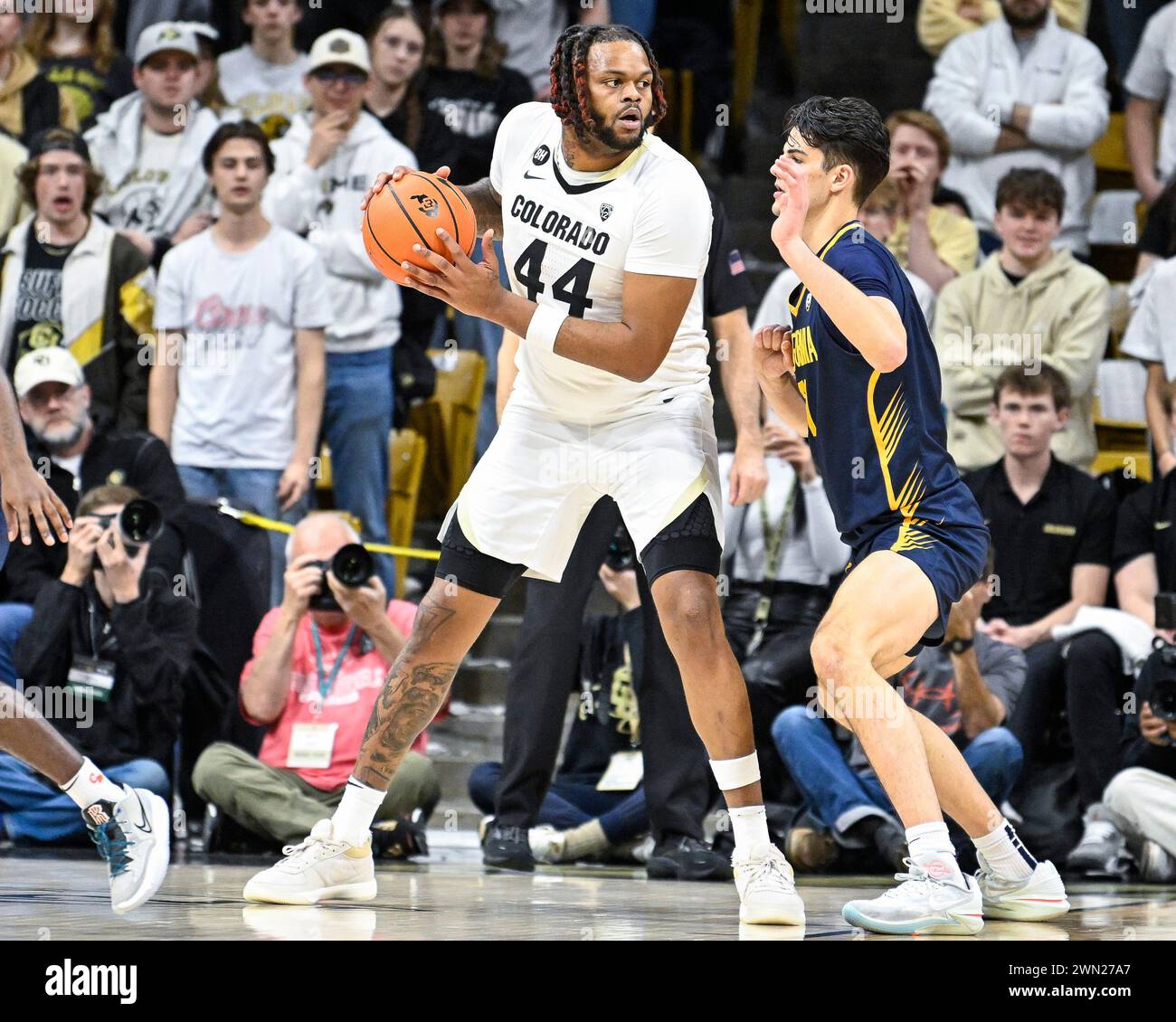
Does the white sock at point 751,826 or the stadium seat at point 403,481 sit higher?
the stadium seat at point 403,481

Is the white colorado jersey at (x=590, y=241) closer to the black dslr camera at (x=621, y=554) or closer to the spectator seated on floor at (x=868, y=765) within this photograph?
the black dslr camera at (x=621, y=554)

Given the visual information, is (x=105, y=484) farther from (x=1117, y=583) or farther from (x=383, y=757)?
(x=1117, y=583)

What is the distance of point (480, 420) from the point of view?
8.78 metres

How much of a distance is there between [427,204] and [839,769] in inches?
112

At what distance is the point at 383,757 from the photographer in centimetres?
463

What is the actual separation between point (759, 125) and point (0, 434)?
7.70m

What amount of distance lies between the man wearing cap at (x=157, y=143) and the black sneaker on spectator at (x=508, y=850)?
12.2 ft

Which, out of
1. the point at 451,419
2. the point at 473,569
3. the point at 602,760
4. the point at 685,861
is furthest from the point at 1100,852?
the point at 451,419

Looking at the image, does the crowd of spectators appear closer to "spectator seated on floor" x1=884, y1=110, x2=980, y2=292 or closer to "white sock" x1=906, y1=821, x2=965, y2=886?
"spectator seated on floor" x1=884, y1=110, x2=980, y2=292

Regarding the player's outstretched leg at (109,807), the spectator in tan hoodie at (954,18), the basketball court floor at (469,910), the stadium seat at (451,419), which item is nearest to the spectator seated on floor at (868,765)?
the basketball court floor at (469,910)

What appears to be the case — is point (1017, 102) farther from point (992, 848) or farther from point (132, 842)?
point (132, 842)

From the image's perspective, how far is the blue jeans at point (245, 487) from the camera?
25.3ft

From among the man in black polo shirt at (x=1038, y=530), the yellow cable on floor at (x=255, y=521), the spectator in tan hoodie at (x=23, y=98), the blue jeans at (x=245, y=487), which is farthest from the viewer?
the spectator in tan hoodie at (x=23, y=98)
